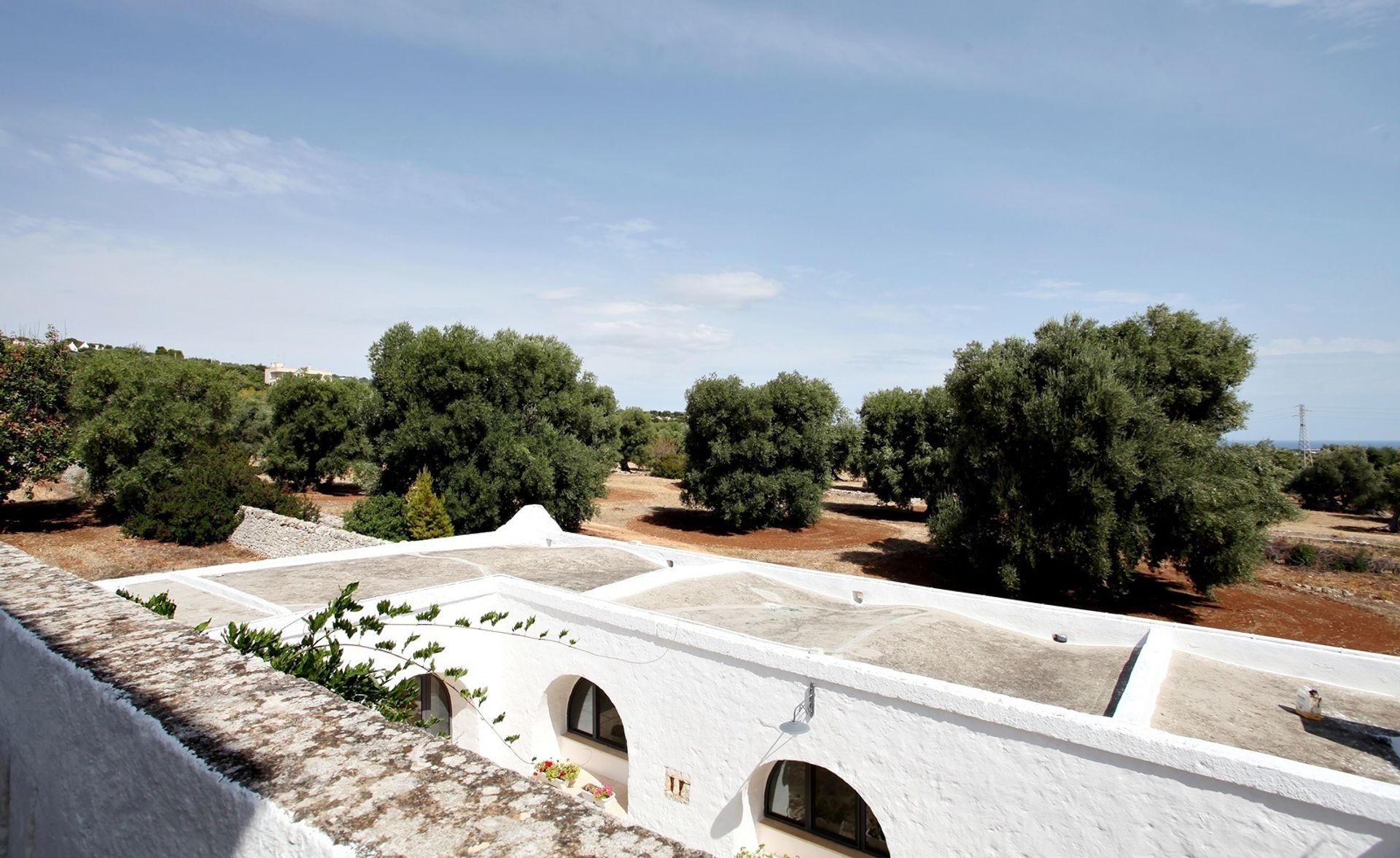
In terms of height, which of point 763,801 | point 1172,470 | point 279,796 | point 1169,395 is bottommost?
point 763,801

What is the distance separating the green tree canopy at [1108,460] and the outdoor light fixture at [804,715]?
1131 centimetres

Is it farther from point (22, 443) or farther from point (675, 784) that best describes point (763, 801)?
point (22, 443)

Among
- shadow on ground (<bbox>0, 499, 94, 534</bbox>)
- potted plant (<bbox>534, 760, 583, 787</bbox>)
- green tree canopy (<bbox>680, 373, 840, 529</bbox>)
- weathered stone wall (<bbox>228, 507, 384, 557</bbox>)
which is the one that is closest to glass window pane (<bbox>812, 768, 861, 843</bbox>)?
potted plant (<bbox>534, 760, 583, 787</bbox>)

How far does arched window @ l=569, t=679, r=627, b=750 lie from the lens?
29.1 feet

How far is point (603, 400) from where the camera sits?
129ft

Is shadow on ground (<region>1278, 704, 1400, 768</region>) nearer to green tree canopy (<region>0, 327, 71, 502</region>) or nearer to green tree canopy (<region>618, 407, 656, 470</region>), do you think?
green tree canopy (<region>0, 327, 71, 502</region>)

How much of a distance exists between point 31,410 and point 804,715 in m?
25.6

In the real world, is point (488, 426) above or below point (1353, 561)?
above

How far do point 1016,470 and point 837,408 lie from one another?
12526mm

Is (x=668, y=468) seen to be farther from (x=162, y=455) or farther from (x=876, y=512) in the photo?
(x=162, y=455)

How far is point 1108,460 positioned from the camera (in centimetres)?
1490

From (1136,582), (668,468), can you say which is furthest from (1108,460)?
(668,468)

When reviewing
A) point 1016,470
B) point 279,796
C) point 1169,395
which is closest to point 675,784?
point 279,796

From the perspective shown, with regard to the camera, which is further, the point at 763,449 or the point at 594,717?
the point at 763,449
